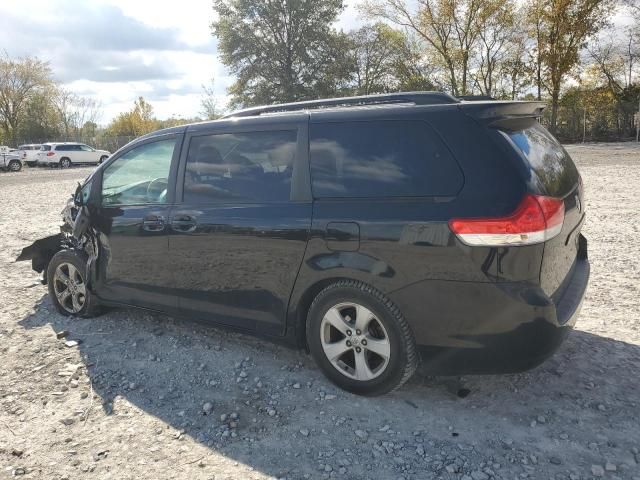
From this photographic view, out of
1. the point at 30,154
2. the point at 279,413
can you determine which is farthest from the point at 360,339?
the point at 30,154

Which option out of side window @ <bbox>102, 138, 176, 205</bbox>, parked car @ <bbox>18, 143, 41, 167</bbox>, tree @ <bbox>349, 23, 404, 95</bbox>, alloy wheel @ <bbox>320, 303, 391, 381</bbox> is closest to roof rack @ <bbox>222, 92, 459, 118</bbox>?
side window @ <bbox>102, 138, 176, 205</bbox>

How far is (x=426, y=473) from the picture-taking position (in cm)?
258

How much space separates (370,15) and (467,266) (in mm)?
42545

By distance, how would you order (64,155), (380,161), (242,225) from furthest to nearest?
(64,155)
(242,225)
(380,161)

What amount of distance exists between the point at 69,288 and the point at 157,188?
1564 mm

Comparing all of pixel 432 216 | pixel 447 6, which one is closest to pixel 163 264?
pixel 432 216

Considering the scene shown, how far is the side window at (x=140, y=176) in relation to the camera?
4.05 metres

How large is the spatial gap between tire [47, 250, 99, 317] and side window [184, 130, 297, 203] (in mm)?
1553

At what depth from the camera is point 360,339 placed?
316cm

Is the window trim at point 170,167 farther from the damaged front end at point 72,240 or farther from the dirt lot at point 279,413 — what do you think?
the dirt lot at point 279,413

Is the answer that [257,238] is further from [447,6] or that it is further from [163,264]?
[447,6]

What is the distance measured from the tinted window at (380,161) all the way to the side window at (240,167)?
232 mm

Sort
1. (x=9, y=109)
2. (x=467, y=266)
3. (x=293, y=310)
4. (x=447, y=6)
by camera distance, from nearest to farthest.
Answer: (x=467, y=266)
(x=293, y=310)
(x=447, y=6)
(x=9, y=109)

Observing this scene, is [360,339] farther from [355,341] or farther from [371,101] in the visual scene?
[371,101]
